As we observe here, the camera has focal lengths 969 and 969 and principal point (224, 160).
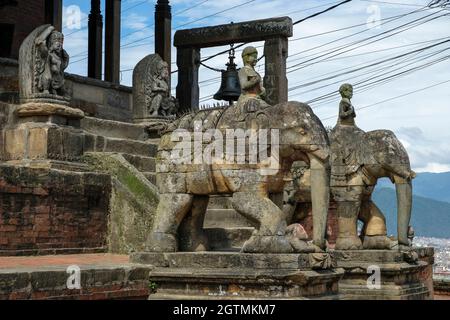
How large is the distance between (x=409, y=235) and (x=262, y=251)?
531cm

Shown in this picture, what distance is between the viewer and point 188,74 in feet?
78.4

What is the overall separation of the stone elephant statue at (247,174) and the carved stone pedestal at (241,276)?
0.57ft

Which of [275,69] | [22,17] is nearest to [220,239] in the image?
[275,69]

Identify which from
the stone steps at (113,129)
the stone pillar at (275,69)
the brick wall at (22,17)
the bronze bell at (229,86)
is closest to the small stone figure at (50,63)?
the stone steps at (113,129)

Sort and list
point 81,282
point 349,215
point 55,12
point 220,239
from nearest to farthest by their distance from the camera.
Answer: point 81,282
point 220,239
point 349,215
point 55,12

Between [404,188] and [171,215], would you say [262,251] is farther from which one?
[404,188]

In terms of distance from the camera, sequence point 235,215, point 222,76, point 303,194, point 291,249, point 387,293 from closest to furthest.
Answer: point 291,249 → point 387,293 → point 303,194 → point 235,215 → point 222,76

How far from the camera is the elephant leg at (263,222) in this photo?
10.3 meters

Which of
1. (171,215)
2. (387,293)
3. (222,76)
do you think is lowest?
(387,293)

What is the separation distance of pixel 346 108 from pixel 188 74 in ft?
32.8

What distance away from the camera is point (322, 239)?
1063 cm

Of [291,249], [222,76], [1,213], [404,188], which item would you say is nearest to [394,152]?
[404,188]

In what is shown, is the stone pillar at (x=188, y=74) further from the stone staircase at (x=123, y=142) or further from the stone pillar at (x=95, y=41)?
the stone staircase at (x=123, y=142)

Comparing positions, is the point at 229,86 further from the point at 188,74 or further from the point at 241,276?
the point at 241,276
